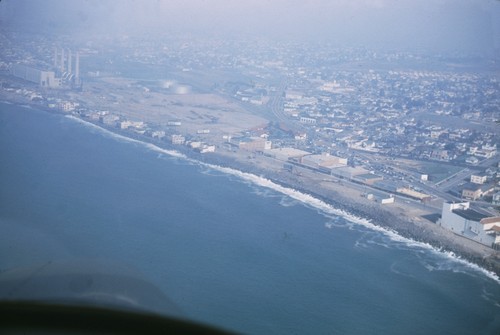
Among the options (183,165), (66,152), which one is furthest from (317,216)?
(66,152)

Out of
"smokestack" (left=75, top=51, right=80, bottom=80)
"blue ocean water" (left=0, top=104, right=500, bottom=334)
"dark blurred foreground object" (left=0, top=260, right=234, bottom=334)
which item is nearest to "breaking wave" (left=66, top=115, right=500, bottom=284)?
"blue ocean water" (left=0, top=104, right=500, bottom=334)

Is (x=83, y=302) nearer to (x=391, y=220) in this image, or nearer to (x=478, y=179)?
(x=391, y=220)

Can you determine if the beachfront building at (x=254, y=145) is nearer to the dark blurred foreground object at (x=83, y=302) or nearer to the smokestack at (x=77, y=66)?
the smokestack at (x=77, y=66)

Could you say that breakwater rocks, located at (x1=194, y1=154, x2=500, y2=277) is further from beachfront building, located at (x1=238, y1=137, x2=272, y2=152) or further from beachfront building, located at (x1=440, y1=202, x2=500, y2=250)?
beachfront building, located at (x1=238, y1=137, x2=272, y2=152)

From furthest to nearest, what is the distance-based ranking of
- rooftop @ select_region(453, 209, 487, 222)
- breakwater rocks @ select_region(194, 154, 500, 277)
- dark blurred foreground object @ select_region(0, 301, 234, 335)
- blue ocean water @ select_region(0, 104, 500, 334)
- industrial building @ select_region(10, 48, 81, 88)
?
1. industrial building @ select_region(10, 48, 81, 88)
2. rooftop @ select_region(453, 209, 487, 222)
3. breakwater rocks @ select_region(194, 154, 500, 277)
4. blue ocean water @ select_region(0, 104, 500, 334)
5. dark blurred foreground object @ select_region(0, 301, 234, 335)

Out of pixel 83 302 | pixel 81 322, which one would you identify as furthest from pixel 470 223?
pixel 81 322

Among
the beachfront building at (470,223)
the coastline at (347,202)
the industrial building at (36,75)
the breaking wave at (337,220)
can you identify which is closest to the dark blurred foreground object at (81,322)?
the breaking wave at (337,220)

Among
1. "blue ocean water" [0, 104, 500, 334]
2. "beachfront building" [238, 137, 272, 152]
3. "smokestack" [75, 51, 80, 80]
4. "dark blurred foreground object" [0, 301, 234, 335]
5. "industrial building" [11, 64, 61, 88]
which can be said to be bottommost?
"blue ocean water" [0, 104, 500, 334]
